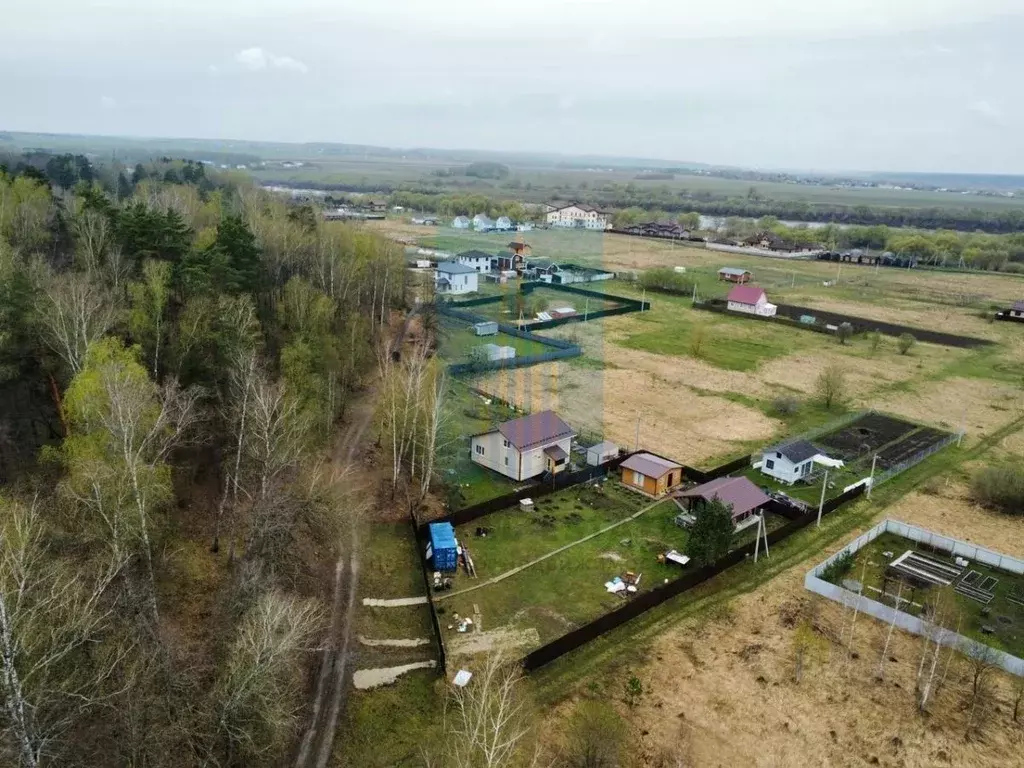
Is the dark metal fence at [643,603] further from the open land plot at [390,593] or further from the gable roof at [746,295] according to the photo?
the gable roof at [746,295]

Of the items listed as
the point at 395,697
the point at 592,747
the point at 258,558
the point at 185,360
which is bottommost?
the point at 395,697

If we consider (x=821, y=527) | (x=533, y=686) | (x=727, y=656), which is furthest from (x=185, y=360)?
(x=821, y=527)

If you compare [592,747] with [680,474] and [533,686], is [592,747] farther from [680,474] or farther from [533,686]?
[680,474]

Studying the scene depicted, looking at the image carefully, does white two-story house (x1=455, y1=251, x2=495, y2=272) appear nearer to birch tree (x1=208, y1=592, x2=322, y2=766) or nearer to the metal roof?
the metal roof

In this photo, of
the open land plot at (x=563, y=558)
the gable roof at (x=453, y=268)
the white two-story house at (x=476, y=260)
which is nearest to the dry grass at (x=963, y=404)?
the open land plot at (x=563, y=558)

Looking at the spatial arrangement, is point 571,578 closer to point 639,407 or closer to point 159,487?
point 159,487

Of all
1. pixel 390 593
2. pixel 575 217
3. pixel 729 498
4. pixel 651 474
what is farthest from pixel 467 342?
pixel 575 217

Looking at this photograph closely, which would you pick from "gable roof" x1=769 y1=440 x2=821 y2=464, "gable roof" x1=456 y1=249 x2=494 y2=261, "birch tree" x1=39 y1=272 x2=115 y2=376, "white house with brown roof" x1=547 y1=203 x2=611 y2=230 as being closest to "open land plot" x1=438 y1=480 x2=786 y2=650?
"gable roof" x1=769 y1=440 x2=821 y2=464
